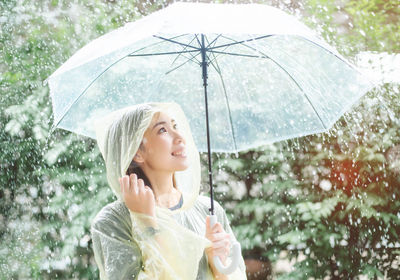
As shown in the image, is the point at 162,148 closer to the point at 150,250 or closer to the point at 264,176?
the point at 150,250

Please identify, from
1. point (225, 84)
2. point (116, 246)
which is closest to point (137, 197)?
point (116, 246)

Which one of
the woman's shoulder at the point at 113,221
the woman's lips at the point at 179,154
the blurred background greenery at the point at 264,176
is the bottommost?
the blurred background greenery at the point at 264,176

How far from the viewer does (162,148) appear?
183cm

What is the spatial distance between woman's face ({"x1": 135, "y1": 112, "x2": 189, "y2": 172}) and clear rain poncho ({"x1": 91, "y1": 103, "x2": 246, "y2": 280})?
0.06 meters

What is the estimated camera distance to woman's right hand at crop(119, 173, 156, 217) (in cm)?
166

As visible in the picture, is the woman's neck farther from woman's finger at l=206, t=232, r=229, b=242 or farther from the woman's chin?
woman's finger at l=206, t=232, r=229, b=242

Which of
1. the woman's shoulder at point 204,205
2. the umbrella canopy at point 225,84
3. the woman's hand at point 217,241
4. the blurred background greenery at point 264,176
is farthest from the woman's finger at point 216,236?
the blurred background greenery at point 264,176

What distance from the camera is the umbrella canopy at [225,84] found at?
6.70 ft

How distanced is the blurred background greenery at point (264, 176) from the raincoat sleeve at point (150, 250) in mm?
1893

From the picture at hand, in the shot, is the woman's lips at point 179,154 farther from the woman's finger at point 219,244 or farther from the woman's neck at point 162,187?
the woman's finger at point 219,244

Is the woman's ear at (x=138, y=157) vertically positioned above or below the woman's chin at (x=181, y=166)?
above

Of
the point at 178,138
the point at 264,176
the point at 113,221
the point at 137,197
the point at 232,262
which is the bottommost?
the point at 264,176

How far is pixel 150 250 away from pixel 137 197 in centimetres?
17

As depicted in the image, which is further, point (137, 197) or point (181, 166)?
point (181, 166)
